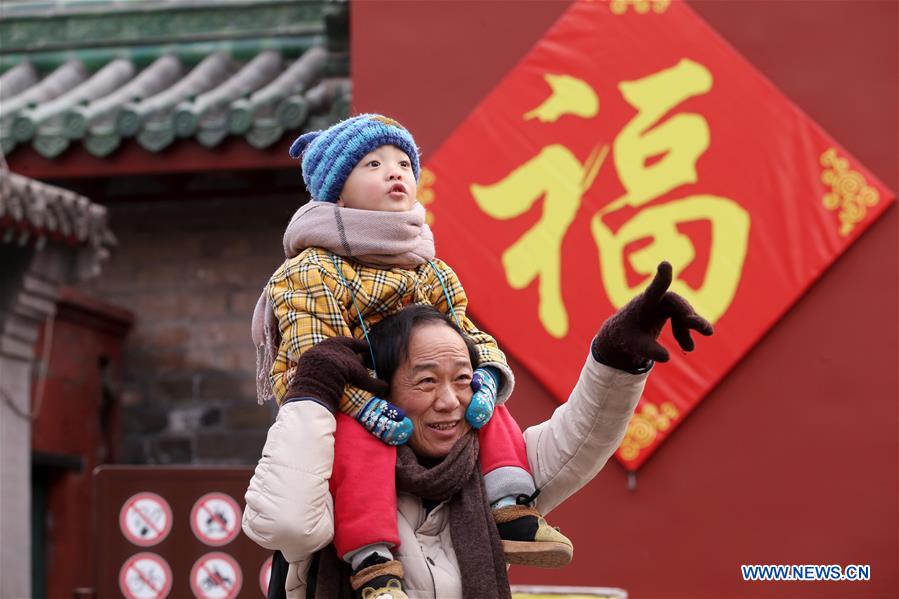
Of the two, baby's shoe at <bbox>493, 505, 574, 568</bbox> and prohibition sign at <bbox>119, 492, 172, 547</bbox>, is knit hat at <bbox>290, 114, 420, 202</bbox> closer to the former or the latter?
baby's shoe at <bbox>493, 505, 574, 568</bbox>

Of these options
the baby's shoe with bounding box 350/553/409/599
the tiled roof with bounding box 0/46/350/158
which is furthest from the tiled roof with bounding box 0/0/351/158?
the baby's shoe with bounding box 350/553/409/599

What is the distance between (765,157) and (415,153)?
9.22 ft

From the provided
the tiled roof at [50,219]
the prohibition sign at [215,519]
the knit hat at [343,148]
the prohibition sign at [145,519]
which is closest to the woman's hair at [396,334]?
the knit hat at [343,148]

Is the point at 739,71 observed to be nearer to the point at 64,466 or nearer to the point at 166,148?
the point at 166,148

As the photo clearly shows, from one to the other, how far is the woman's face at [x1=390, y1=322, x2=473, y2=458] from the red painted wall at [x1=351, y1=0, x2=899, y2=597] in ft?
8.92

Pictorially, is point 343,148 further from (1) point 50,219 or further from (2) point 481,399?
(1) point 50,219

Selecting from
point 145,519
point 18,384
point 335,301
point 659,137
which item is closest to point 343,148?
point 335,301

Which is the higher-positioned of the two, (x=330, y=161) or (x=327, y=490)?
(x=330, y=161)

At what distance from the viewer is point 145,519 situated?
6.02m

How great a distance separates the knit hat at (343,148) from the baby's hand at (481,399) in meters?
0.53

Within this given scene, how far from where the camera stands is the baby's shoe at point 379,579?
2881mm

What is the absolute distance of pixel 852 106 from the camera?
19.0 ft

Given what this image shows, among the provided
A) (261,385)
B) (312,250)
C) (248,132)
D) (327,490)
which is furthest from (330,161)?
(248,132)

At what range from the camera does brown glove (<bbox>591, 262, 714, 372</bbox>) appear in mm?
2855
